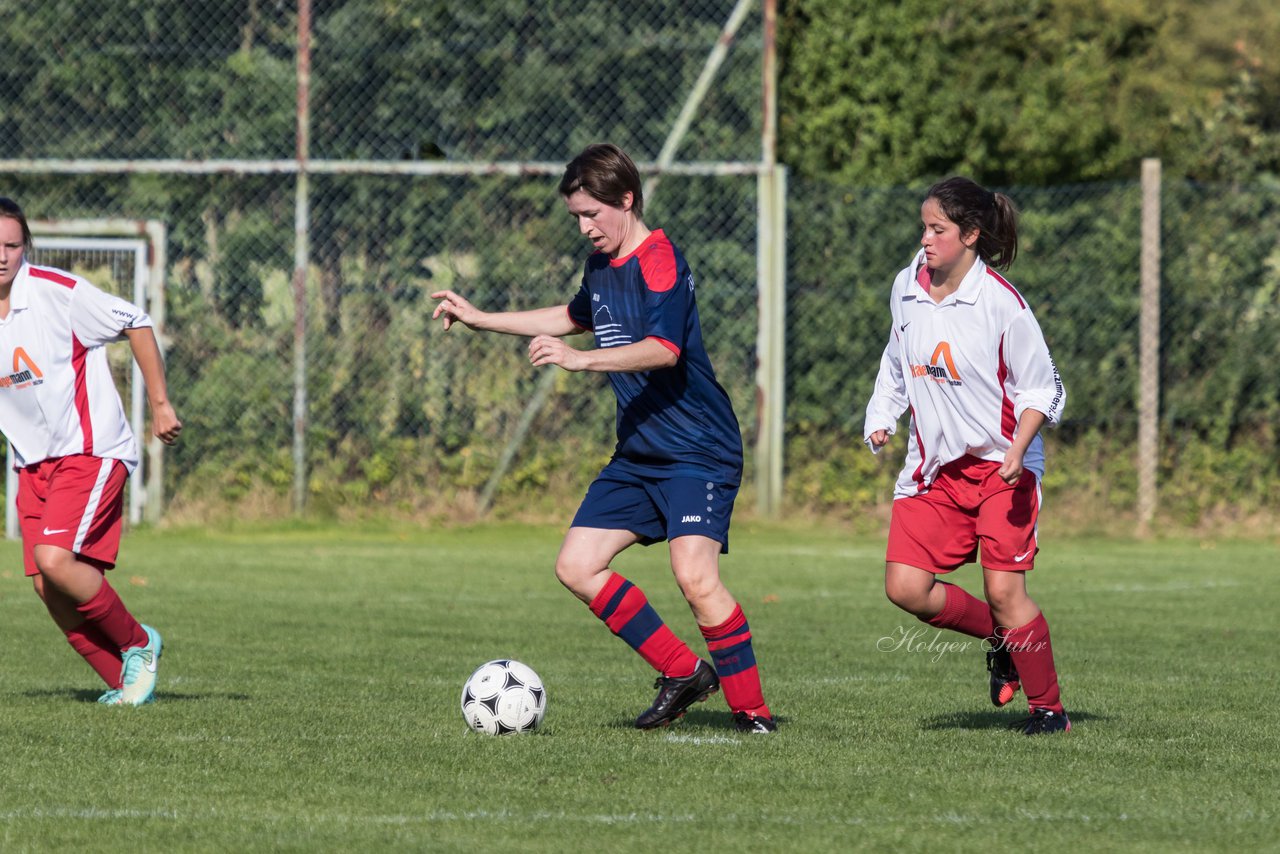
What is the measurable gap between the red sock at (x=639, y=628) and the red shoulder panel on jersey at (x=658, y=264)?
3.37 feet

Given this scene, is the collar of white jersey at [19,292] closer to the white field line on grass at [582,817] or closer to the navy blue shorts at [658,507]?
the navy blue shorts at [658,507]

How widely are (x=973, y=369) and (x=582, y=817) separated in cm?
225

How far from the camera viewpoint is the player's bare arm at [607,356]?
560 cm

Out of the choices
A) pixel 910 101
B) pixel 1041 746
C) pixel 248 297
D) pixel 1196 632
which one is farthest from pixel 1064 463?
pixel 1041 746

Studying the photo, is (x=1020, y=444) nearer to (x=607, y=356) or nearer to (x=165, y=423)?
(x=607, y=356)

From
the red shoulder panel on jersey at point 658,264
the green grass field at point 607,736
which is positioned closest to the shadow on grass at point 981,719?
the green grass field at point 607,736

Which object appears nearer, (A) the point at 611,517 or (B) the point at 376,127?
(A) the point at 611,517

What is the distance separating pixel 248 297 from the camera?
15180 millimetres

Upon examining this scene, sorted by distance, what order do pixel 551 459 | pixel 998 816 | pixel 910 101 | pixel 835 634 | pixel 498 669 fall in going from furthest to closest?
pixel 910 101 → pixel 551 459 → pixel 835 634 → pixel 498 669 → pixel 998 816

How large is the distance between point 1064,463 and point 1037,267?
1.63 m

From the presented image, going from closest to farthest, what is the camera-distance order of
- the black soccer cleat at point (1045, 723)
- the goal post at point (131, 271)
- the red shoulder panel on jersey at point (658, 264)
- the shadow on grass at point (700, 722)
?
the red shoulder panel on jersey at point (658, 264) → the black soccer cleat at point (1045, 723) → the shadow on grass at point (700, 722) → the goal post at point (131, 271)

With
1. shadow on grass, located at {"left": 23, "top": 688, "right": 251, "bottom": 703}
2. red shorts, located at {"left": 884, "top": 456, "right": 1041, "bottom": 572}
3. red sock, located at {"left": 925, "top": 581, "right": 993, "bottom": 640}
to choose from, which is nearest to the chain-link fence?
shadow on grass, located at {"left": 23, "top": 688, "right": 251, "bottom": 703}

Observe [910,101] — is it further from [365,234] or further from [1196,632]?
[1196,632]

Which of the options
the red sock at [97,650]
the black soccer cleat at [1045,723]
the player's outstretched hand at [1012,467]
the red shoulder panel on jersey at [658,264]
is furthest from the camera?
the red sock at [97,650]
